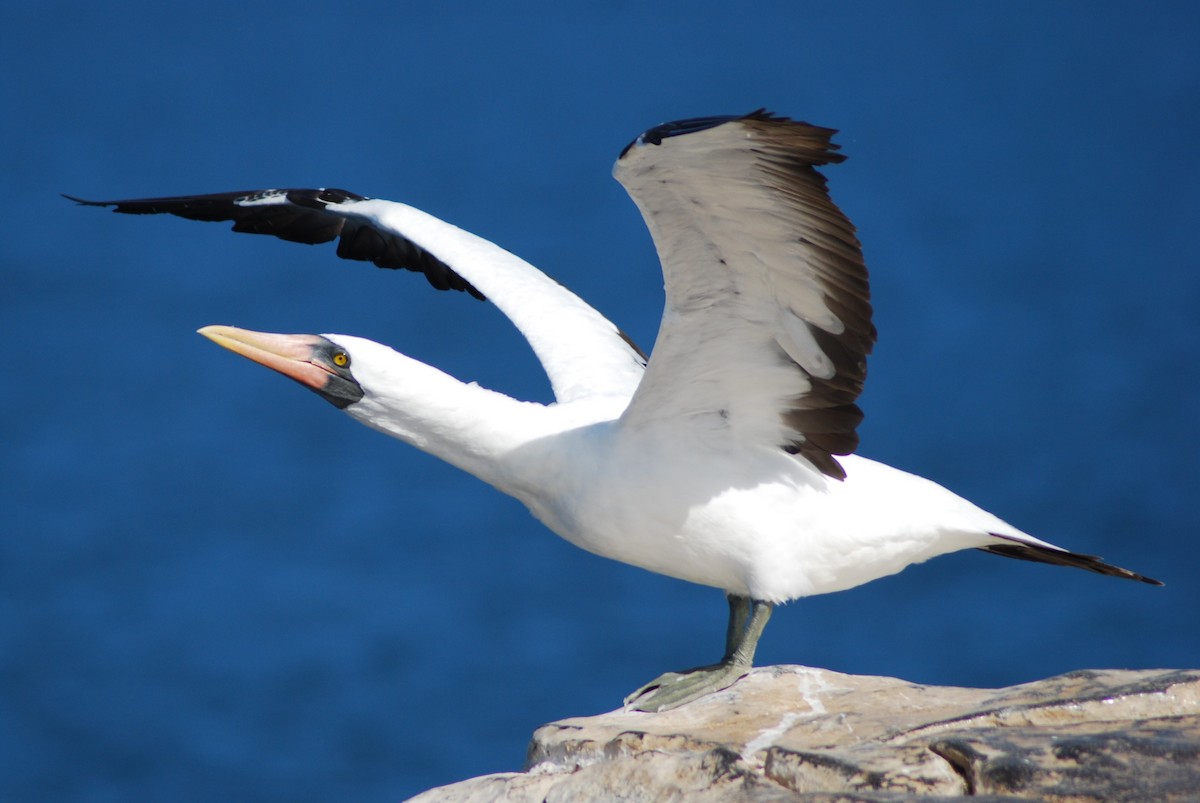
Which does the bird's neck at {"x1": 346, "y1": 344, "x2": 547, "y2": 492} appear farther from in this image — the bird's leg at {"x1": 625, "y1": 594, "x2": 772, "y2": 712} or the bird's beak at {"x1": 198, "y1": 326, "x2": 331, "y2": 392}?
the bird's leg at {"x1": 625, "y1": 594, "x2": 772, "y2": 712}

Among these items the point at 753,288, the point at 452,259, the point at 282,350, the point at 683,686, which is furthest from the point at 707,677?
the point at 452,259

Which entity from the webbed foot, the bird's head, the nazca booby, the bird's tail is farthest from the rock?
the bird's head

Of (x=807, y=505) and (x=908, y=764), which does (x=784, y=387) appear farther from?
(x=908, y=764)

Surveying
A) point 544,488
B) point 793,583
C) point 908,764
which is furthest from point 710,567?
point 908,764

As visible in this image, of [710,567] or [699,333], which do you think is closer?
[699,333]

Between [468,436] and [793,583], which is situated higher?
[468,436]

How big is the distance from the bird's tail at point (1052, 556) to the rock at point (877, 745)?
899mm

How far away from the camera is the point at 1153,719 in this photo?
449cm

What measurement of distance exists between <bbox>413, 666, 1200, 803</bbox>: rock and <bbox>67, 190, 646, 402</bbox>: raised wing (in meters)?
1.83

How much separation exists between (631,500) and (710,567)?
0.40 m

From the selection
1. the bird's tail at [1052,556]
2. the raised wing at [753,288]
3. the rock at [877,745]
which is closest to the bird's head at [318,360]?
the raised wing at [753,288]

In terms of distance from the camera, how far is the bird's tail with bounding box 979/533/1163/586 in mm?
5945

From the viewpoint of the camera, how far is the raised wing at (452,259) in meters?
6.92

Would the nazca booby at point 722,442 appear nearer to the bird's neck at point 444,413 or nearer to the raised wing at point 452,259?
the bird's neck at point 444,413
